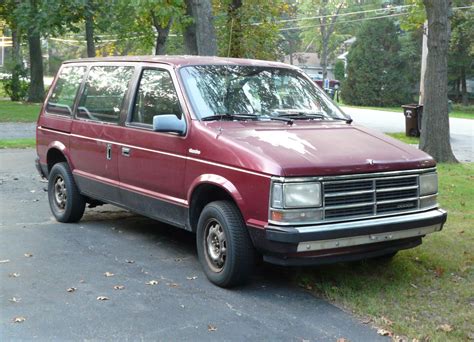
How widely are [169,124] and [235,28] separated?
43.2 feet

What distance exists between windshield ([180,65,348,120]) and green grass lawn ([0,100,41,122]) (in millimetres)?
19415

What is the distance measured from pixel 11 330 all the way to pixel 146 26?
82.6 feet

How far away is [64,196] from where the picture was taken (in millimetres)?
8117

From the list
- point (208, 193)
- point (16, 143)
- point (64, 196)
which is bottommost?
point (16, 143)

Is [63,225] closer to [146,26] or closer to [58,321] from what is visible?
[58,321]

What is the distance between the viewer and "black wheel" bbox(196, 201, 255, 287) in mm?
5379

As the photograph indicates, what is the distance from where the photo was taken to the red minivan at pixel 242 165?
5160mm

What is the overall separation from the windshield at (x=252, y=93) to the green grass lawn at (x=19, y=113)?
1941cm

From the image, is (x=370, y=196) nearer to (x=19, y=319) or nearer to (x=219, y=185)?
(x=219, y=185)

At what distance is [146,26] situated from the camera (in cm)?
2861

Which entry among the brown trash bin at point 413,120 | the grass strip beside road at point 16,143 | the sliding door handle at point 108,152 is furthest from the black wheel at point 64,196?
the brown trash bin at point 413,120

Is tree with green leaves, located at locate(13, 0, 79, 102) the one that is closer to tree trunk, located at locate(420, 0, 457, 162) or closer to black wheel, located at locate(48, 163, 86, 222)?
tree trunk, located at locate(420, 0, 457, 162)

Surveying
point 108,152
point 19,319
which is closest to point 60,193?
point 108,152

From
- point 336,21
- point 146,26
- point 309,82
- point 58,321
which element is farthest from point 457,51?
point 58,321
